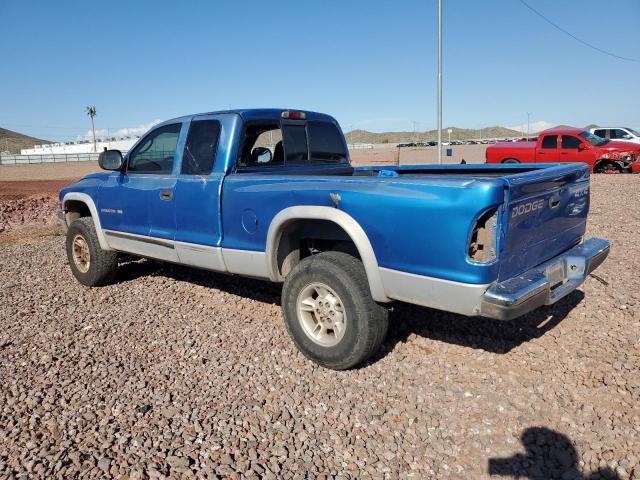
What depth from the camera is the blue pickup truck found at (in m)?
2.95

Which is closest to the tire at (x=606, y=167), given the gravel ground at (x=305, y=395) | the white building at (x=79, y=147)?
the gravel ground at (x=305, y=395)

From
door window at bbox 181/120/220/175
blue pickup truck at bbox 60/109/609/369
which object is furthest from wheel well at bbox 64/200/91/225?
door window at bbox 181/120/220/175

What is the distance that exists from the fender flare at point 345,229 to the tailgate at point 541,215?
76 cm

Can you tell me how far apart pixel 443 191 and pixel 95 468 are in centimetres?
240

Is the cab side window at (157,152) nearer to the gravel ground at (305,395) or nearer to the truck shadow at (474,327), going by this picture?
the gravel ground at (305,395)

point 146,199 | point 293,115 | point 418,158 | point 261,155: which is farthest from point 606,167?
point 146,199

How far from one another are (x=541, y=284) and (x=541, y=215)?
50 centimetres

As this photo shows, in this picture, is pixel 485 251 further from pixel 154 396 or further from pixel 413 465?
pixel 154 396

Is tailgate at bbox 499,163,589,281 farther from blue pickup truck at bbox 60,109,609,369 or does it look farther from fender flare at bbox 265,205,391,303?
fender flare at bbox 265,205,391,303

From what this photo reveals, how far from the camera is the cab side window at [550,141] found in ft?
55.3

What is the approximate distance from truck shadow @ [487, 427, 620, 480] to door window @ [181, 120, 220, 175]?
10.3 ft

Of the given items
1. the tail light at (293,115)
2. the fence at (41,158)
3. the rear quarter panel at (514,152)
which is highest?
the fence at (41,158)

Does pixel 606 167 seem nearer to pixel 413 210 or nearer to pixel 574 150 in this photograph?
pixel 574 150

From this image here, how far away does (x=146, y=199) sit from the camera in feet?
16.3
